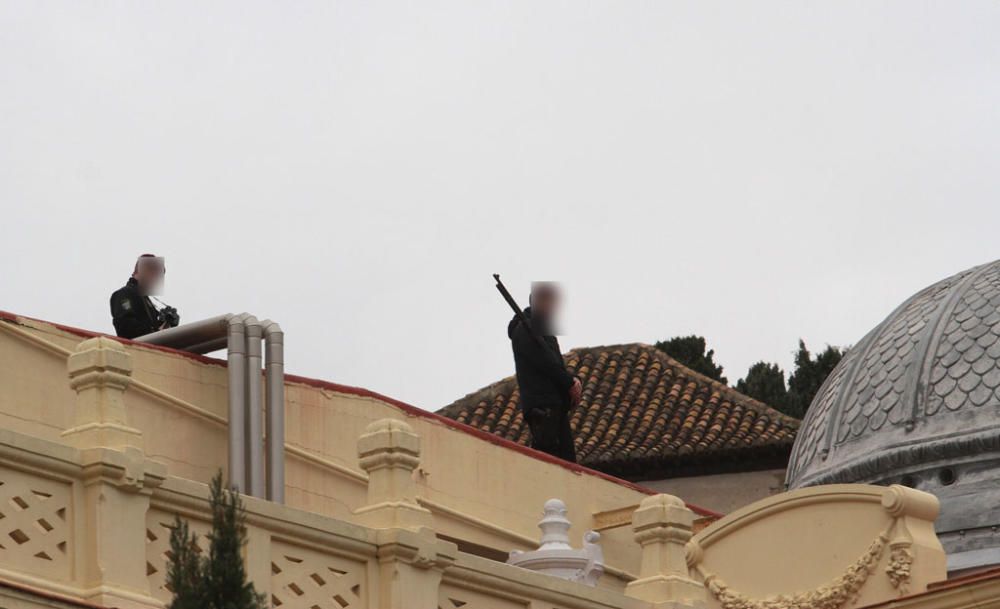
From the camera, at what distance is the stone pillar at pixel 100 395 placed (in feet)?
48.2

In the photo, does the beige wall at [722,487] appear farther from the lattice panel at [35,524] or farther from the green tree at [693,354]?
the lattice panel at [35,524]

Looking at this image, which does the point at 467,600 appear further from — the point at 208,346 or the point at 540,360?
the point at 540,360

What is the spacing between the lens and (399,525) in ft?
53.2

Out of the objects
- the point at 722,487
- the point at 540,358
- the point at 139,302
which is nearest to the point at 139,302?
the point at 139,302

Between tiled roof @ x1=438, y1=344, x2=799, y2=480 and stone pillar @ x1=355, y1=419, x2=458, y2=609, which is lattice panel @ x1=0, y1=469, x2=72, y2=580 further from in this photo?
tiled roof @ x1=438, y1=344, x2=799, y2=480

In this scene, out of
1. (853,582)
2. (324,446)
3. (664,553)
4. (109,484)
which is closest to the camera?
(109,484)

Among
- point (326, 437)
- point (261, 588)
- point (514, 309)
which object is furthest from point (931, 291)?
point (261, 588)

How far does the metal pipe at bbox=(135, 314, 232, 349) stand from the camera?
20.5 meters

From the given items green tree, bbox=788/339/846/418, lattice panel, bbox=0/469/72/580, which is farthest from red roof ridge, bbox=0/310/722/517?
green tree, bbox=788/339/846/418

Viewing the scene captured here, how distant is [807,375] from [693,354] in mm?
2638

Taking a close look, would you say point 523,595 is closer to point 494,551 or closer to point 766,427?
point 494,551

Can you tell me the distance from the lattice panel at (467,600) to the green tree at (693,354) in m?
40.1

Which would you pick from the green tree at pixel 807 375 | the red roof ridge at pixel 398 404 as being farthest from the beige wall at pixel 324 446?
the green tree at pixel 807 375

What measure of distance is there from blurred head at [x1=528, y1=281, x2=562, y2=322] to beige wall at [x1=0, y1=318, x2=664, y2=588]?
125 cm
